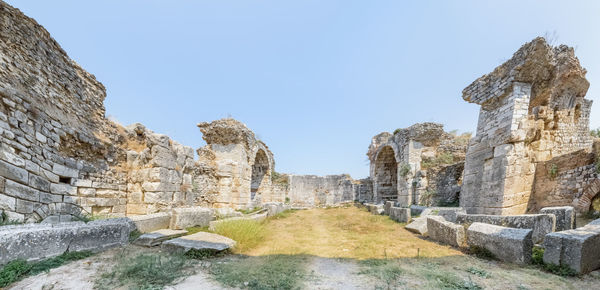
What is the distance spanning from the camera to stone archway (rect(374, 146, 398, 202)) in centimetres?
1541

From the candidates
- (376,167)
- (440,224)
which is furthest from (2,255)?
(376,167)

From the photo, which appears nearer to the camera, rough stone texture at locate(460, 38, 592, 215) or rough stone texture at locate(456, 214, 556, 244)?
rough stone texture at locate(456, 214, 556, 244)

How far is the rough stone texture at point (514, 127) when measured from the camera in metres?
5.59

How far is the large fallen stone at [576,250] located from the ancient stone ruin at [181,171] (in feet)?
0.04

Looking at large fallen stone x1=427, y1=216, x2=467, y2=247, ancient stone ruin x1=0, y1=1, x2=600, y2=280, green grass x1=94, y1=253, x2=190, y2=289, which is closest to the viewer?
green grass x1=94, y1=253, x2=190, y2=289

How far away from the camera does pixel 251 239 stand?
4371 mm

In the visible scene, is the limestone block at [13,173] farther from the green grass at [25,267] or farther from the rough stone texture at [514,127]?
the rough stone texture at [514,127]

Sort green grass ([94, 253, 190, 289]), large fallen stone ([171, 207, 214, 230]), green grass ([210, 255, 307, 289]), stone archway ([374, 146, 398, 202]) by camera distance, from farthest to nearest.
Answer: stone archway ([374, 146, 398, 202]) < large fallen stone ([171, 207, 214, 230]) < green grass ([210, 255, 307, 289]) < green grass ([94, 253, 190, 289])

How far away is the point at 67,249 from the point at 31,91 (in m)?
3.49

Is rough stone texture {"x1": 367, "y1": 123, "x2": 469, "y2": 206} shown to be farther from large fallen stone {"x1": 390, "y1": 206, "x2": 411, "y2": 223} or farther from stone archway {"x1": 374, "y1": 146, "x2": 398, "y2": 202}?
large fallen stone {"x1": 390, "y1": 206, "x2": 411, "y2": 223}

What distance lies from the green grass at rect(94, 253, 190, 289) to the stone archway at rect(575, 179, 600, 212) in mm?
7819

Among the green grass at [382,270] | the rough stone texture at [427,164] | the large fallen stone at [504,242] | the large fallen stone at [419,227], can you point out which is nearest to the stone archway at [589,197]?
the large fallen stone at [419,227]

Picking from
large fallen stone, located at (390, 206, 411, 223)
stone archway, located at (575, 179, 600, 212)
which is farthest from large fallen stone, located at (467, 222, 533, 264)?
stone archway, located at (575, 179, 600, 212)

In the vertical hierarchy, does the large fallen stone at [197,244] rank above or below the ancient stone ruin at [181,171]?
below
